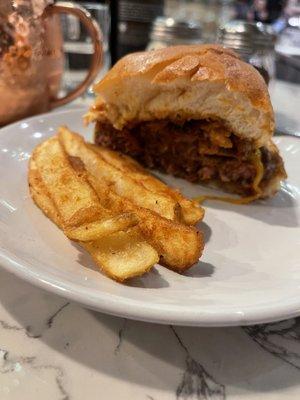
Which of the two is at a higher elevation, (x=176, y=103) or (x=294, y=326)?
(x=176, y=103)

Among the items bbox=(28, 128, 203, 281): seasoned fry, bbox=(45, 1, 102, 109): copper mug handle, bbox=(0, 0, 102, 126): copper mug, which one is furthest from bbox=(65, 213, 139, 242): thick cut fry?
bbox=(45, 1, 102, 109): copper mug handle

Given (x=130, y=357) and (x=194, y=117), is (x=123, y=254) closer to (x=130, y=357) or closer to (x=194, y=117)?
(x=130, y=357)

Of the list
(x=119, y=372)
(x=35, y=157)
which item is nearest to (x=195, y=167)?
(x=35, y=157)

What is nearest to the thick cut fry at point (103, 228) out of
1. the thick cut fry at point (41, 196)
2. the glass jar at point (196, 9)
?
the thick cut fry at point (41, 196)

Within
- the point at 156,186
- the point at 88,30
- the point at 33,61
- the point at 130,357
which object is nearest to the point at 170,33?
the point at 88,30

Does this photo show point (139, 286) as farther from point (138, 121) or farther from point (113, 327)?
point (138, 121)

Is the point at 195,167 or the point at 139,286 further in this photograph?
the point at 195,167

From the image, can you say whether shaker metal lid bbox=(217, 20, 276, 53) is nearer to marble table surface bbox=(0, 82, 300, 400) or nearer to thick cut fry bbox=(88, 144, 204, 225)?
thick cut fry bbox=(88, 144, 204, 225)
